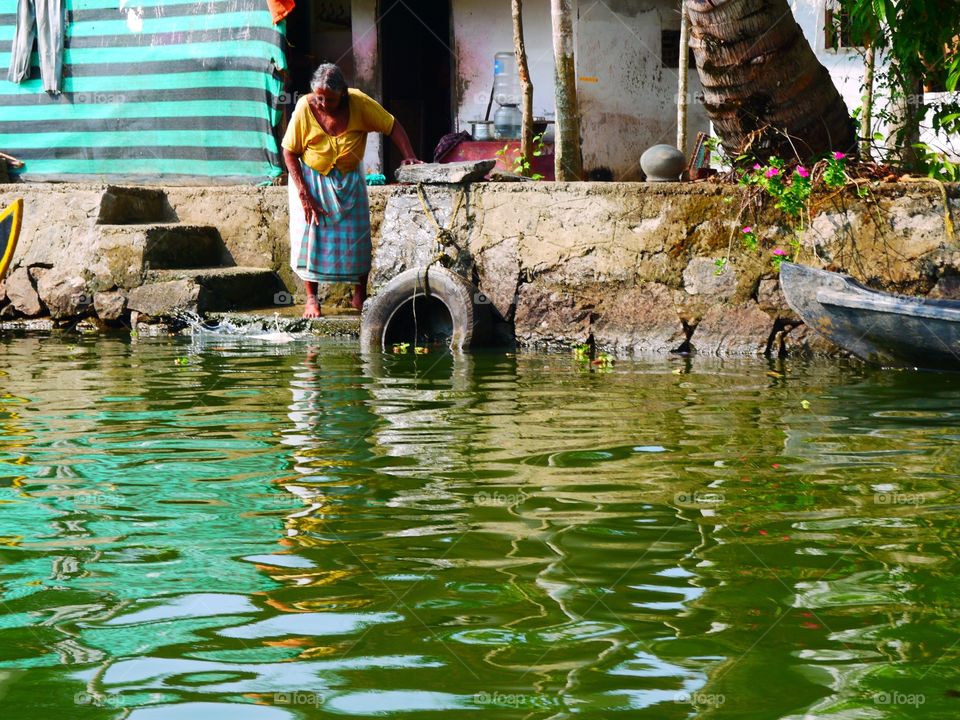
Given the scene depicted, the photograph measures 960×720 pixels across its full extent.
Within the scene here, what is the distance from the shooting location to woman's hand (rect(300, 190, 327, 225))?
1031cm

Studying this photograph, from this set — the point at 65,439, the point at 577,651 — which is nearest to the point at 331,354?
the point at 65,439

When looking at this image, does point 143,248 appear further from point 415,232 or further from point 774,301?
point 774,301

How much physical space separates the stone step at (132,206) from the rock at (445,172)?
312 centimetres

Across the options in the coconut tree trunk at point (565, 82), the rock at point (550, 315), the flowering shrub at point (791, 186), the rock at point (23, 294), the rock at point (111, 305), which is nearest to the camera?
the flowering shrub at point (791, 186)

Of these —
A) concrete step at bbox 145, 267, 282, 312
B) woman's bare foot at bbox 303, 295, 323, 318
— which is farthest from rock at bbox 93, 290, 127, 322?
woman's bare foot at bbox 303, 295, 323, 318

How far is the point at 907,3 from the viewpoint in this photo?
8930 mm

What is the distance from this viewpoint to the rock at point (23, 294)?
1223cm

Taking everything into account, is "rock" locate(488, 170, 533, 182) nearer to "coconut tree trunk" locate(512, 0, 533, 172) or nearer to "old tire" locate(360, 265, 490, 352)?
"coconut tree trunk" locate(512, 0, 533, 172)

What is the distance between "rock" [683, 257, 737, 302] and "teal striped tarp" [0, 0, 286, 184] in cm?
540

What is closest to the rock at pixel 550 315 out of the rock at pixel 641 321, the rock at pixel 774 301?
the rock at pixel 641 321

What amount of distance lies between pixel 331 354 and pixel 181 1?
574 centimetres

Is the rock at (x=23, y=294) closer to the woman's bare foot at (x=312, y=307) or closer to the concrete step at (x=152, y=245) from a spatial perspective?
the concrete step at (x=152, y=245)

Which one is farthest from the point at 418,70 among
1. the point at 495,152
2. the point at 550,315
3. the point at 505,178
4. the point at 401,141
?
the point at 550,315

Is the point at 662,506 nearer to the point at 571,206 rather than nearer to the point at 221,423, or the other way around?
the point at 221,423
